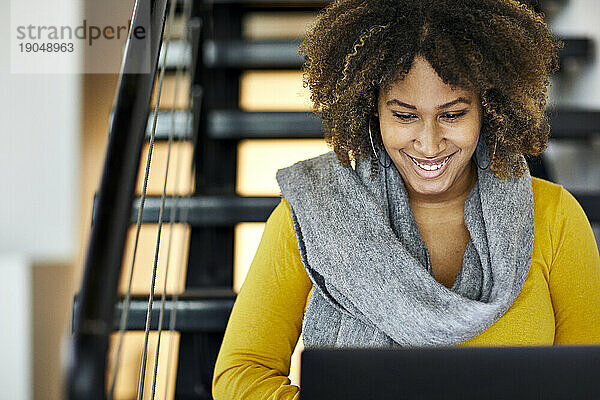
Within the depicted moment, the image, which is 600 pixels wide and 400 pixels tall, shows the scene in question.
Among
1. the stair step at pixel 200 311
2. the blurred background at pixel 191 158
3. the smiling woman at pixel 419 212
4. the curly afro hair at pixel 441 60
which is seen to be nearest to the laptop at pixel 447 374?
the blurred background at pixel 191 158

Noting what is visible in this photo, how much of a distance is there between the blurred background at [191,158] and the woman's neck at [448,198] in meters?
0.33

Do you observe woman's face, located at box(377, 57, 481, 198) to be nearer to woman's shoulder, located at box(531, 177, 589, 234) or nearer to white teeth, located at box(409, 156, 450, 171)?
white teeth, located at box(409, 156, 450, 171)

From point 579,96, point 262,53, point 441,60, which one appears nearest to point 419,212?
point 441,60

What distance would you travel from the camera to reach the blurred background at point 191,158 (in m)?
1.59

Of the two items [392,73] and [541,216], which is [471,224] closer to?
[541,216]

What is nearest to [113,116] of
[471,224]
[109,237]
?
[109,237]

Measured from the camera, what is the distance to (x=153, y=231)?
4.43 feet

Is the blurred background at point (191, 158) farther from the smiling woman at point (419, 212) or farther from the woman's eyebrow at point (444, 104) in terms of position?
the woman's eyebrow at point (444, 104)

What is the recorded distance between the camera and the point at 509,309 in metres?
1.22

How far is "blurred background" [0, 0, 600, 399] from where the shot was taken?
159cm

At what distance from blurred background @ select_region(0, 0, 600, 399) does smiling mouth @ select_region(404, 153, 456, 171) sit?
0.36 meters

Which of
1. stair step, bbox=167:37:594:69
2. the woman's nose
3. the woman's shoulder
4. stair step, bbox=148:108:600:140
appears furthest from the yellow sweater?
stair step, bbox=167:37:594:69

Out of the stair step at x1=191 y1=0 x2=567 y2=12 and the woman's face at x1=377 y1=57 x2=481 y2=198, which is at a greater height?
Result: the stair step at x1=191 y1=0 x2=567 y2=12

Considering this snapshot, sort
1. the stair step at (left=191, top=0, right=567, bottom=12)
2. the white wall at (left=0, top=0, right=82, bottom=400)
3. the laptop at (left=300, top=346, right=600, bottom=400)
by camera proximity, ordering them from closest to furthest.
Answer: the laptop at (left=300, top=346, right=600, bottom=400) → the stair step at (left=191, top=0, right=567, bottom=12) → the white wall at (left=0, top=0, right=82, bottom=400)
